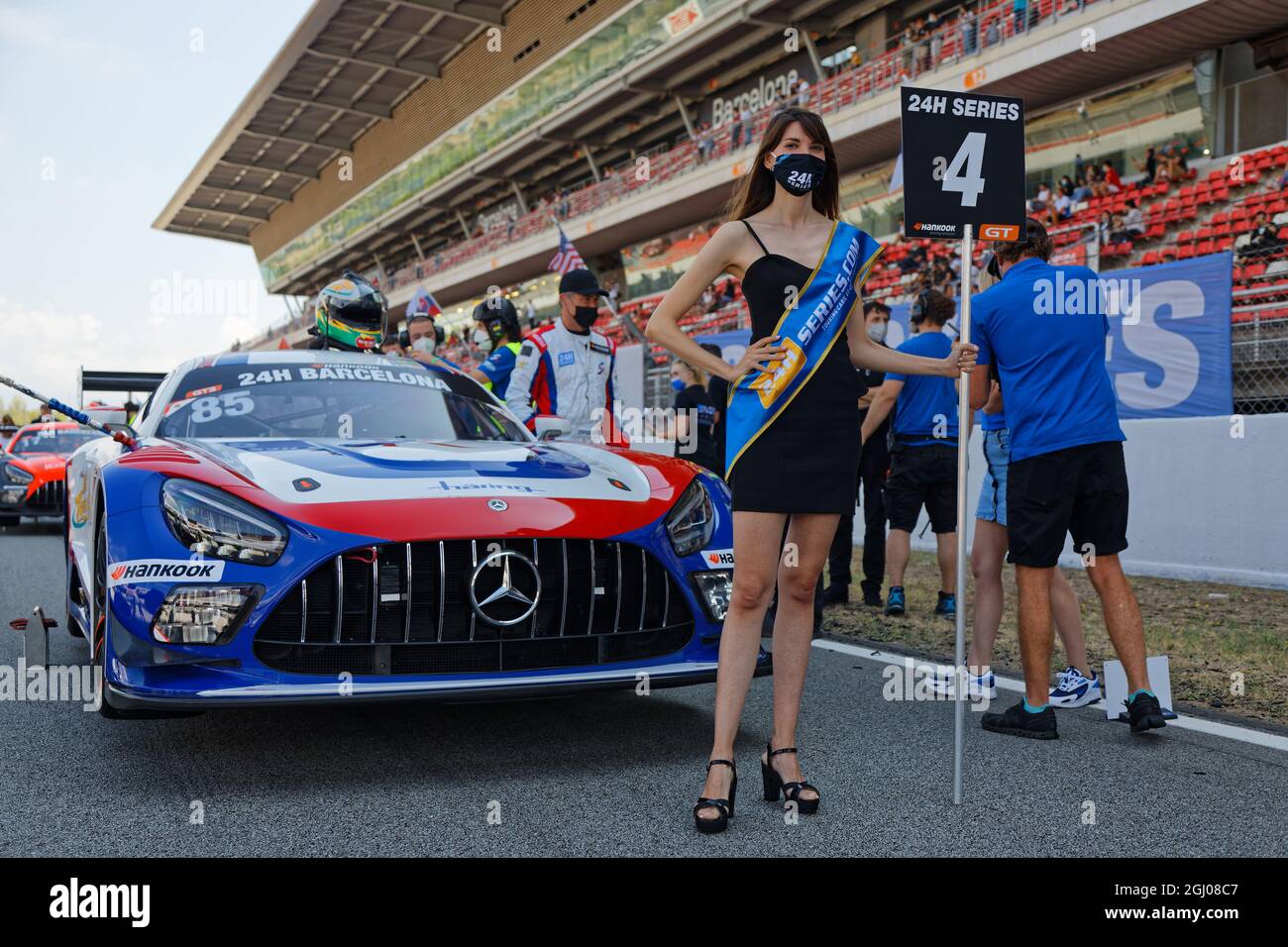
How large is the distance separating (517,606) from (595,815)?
2.13 ft

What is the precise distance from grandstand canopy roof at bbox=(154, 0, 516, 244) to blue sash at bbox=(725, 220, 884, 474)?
39458 mm

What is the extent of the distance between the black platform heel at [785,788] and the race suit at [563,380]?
10.1 ft

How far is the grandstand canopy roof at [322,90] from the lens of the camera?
133 ft

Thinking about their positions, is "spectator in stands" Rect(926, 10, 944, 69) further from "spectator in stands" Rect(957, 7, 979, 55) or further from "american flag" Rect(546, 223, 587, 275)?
"american flag" Rect(546, 223, 587, 275)

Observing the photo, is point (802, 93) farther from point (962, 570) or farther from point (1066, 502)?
point (962, 570)

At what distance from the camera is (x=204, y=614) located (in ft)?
10.5

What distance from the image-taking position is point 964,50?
21969mm

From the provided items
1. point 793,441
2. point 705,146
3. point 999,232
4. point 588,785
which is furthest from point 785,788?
point 705,146

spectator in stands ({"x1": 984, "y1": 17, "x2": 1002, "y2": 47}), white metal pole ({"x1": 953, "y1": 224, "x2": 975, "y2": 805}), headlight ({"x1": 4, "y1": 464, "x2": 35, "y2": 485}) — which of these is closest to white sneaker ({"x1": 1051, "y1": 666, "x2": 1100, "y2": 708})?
white metal pole ({"x1": 953, "y1": 224, "x2": 975, "y2": 805})

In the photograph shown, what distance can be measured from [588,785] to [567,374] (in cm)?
312

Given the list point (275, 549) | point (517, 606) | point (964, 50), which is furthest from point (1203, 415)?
point (964, 50)

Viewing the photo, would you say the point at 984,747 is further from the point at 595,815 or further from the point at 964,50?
the point at 964,50

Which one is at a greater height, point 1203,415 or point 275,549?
point 1203,415

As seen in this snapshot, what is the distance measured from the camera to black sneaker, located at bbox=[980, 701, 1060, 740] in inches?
160
